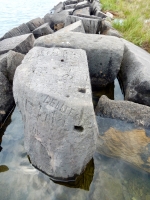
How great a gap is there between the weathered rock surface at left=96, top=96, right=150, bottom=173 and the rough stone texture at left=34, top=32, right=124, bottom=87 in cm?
61

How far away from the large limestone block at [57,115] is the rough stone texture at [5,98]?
0.67m

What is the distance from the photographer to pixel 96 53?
105 inches

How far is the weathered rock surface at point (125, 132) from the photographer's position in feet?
6.58

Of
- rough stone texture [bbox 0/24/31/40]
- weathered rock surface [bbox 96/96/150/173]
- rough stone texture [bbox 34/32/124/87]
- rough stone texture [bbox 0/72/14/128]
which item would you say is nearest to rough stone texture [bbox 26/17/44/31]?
rough stone texture [bbox 0/24/31/40]

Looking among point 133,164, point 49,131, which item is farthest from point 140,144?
point 49,131

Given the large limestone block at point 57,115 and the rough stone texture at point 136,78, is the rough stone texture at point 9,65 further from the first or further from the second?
the rough stone texture at point 136,78

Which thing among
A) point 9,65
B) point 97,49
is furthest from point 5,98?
point 97,49

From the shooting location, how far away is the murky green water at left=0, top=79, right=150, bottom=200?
5.80ft

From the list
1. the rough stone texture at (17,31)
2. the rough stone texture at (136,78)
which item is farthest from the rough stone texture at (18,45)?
the rough stone texture at (136,78)

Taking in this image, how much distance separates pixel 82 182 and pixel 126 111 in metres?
0.90

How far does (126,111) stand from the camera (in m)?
2.23

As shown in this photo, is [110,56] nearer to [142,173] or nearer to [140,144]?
[140,144]

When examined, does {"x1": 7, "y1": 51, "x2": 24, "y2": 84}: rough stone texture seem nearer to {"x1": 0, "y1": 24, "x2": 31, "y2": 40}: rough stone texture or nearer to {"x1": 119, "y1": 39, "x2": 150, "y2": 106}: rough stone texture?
{"x1": 119, "y1": 39, "x2": 150, "y2": 106}: rough stone texture

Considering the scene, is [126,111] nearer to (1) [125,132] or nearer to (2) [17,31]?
(1) [125,132]
